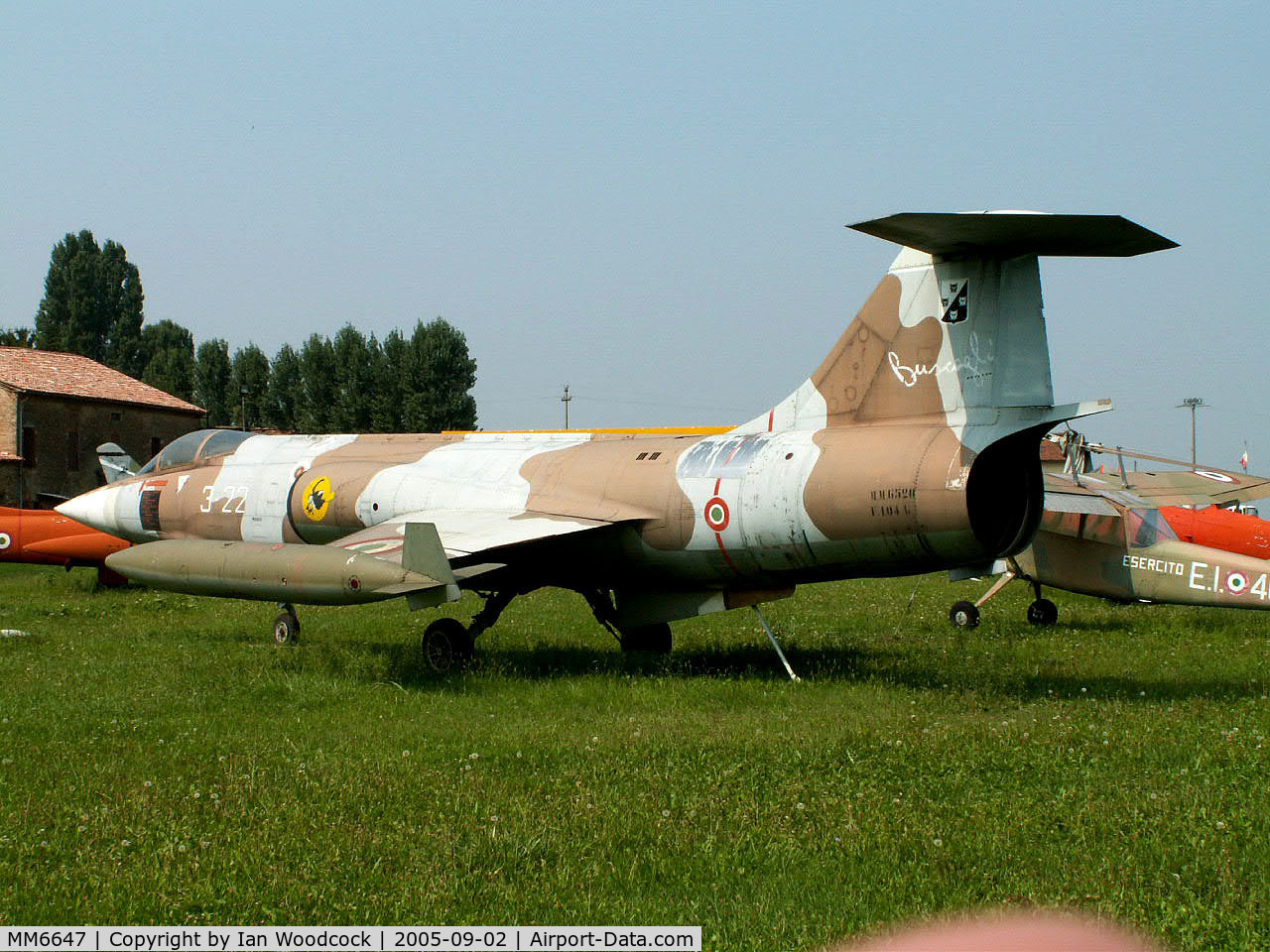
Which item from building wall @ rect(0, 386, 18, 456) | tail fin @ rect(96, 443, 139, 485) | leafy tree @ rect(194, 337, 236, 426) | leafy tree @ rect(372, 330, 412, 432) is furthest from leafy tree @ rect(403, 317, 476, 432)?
tail fin @ rect(96, 443, 139, 485)

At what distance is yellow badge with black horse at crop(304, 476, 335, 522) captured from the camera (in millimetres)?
13430

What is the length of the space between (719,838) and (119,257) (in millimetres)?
77076

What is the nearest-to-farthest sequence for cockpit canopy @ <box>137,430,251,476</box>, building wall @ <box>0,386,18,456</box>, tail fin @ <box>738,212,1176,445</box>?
tail fin @ <box>738,212,1176,445</box>, cockpit canopy @ <box>137,430,251,476</box>, building wall @ <box>0,386,18,456</box>

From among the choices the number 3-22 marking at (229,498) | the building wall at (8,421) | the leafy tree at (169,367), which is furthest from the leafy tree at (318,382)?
the number 3-22 marking at (229,498)

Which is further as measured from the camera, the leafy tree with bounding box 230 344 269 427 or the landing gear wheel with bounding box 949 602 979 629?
the leafy tree with bounding box 230 344 269 427

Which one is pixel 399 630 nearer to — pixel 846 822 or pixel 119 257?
pixel 846 822

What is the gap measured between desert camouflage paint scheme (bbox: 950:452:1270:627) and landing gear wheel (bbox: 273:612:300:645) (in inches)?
345

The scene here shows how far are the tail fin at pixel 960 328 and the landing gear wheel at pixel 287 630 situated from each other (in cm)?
692

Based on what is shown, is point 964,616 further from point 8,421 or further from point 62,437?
point 62,437

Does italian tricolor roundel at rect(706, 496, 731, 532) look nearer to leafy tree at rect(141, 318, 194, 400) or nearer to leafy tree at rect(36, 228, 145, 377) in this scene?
leafy tree at rect(141, 318, 194, 400)

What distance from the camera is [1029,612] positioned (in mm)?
16016

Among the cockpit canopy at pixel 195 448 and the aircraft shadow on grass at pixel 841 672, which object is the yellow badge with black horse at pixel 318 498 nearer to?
the aircraft shadow on grass at pixel 841 672

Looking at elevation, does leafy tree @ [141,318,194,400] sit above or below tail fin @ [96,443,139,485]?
above

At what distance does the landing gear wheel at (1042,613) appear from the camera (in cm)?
1585
